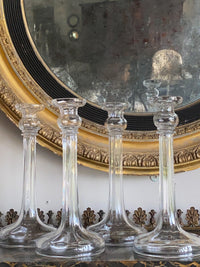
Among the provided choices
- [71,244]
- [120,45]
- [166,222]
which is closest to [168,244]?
[166,222]

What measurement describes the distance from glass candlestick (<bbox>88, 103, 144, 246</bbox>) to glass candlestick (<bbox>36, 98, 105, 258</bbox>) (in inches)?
4.0

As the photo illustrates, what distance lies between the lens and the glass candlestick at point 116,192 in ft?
2.51

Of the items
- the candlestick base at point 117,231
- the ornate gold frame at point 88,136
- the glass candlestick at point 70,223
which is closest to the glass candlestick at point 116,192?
the candlestick base at point 117,231

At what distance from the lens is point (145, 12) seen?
102 cm

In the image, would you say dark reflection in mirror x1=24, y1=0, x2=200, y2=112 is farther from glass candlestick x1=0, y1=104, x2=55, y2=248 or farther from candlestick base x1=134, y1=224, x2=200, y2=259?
candlestick base x1=134, y1=224, x2=200, y2=259

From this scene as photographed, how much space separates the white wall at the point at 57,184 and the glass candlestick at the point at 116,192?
25 cm

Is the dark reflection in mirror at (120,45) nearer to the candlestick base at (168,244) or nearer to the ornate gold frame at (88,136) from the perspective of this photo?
the ornate gold frame at (88,136)

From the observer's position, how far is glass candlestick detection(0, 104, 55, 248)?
0.76 metres

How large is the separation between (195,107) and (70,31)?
359 mm

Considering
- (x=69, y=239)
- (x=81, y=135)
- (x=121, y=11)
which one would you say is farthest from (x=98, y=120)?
(x=69, y=239)

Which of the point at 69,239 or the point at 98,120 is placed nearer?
the point at 69,239

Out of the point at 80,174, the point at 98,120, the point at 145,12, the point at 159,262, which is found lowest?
the point at 159,262

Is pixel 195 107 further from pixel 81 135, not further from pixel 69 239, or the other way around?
pixel 69 239

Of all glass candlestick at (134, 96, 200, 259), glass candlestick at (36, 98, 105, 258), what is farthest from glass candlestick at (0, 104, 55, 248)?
glass candlestick at (134, 96, 200, 259)
